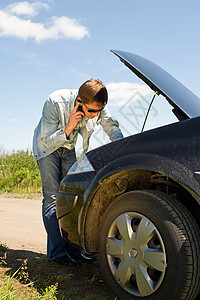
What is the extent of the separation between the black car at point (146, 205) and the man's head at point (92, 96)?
0.42m

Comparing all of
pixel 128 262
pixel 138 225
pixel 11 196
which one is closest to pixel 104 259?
pixel 128 262

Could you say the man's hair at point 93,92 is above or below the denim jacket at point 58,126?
above

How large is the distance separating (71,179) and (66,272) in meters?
0.92

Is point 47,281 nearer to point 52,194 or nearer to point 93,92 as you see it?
point 52,194

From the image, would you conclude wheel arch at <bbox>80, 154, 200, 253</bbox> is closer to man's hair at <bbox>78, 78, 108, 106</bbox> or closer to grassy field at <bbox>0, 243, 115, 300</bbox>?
grassy field at <bbox>0, 243, 115, 300</bbox>

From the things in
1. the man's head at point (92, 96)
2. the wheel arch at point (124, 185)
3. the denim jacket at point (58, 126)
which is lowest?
the wheel arch at point (124, 185)

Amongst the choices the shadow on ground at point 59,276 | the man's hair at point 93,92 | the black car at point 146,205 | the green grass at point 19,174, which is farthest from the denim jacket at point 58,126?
the green grass at point 19,174

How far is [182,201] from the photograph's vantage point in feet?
7.32

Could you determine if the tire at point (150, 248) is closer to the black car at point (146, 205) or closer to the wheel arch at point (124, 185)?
the black car at point (146, 205)

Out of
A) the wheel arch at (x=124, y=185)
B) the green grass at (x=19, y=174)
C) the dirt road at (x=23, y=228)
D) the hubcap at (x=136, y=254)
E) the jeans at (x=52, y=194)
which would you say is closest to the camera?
the hubcap at (x=136, y=254)

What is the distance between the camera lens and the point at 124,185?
2.45 meters

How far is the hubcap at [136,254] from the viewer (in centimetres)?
200

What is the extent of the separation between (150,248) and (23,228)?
3.57 metres

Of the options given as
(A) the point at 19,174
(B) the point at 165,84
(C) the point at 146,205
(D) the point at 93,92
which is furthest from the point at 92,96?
(A) the point at 19,174
